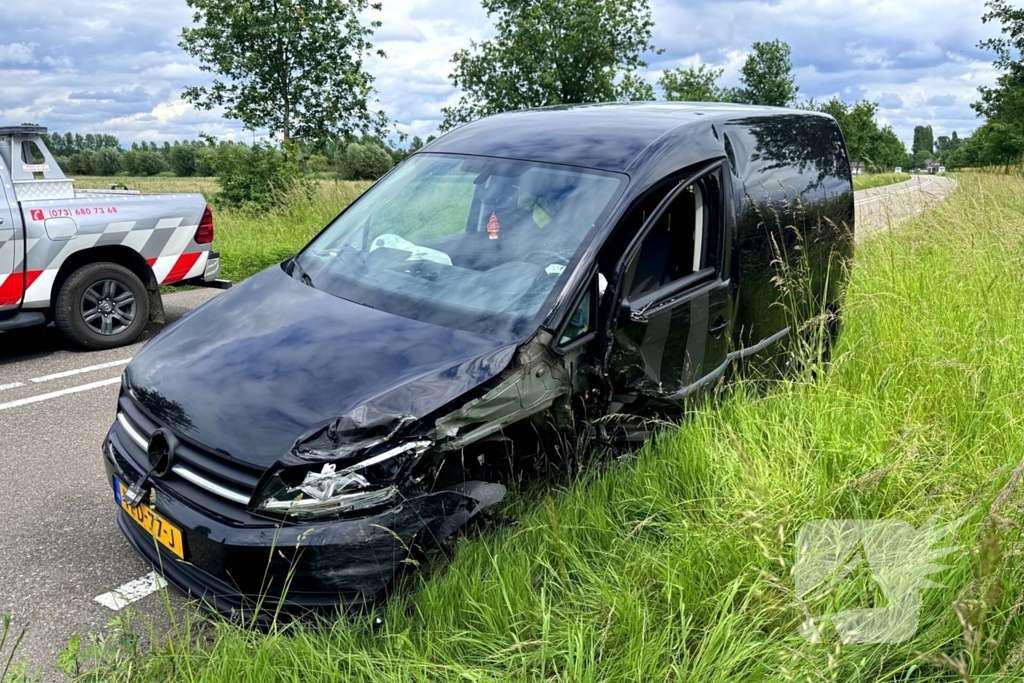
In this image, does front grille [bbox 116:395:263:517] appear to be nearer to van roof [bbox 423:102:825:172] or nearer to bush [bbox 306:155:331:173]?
van roof [bbox 423:102:825:172]

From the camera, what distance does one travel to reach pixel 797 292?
442cm

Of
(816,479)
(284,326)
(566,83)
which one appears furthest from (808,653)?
(566,83)

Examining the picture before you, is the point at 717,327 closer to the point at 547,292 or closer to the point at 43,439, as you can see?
the point at 547,292

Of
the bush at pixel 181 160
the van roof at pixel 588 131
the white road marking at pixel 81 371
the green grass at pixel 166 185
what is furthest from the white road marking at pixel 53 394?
the bush at pixel 181 160

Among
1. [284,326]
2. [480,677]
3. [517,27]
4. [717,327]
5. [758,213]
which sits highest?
[517,27]

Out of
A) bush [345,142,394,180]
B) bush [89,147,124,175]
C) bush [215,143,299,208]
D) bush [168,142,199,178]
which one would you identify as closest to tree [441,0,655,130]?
bush [345,142,394,180]

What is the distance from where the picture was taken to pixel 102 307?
6.44 meters

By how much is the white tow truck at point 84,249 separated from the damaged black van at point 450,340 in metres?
3.38

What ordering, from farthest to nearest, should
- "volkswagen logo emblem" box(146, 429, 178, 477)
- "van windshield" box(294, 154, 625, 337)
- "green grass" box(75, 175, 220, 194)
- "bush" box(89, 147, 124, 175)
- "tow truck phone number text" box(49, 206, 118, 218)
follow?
1. "bush" box(89, 147, 124, 175)
2. "green grass" box(75, 175, 220, 194)
3. "tow truck phone number text" box(49, 206, 118, 218)
4. "van windshield" box(294, 154, 625, 337)
5. "volkswagen logo emblem" box(146, 429, 178, 477)

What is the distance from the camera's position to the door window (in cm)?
364

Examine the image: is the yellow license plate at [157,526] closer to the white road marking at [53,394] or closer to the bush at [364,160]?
the white road marking at [53,394]

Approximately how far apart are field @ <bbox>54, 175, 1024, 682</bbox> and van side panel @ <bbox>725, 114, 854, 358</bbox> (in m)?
0.54

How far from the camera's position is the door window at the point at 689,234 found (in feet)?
11.9

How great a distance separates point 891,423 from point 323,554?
2561 millimetres
